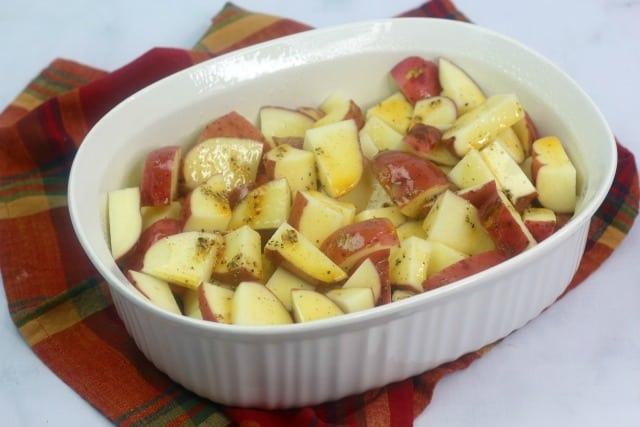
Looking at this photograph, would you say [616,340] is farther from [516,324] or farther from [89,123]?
[89,123]

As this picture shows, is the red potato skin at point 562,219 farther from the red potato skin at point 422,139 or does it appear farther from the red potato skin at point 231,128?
the red potato skin at point 231,128

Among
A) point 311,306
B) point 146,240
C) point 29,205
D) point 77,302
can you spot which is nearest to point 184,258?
point 146,240

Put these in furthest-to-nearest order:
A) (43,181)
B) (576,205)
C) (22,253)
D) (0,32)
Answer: (0,32) < (43,181) < (22,253) < (576,205)

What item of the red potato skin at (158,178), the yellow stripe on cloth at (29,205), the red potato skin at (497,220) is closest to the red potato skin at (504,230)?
the red potato skin at (497,220)

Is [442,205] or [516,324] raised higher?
[442,205]

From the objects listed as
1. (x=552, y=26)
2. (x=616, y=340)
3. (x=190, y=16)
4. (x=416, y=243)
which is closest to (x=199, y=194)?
(x=416, y=243)
